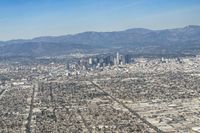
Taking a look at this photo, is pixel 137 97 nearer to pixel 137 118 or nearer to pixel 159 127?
pixel 137 118

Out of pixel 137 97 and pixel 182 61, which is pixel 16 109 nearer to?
pixel 137 97

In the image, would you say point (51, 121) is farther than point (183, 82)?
No

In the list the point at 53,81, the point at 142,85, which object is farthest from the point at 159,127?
the point at 53,81

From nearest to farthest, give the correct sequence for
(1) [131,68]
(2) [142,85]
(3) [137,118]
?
(3) [137,118]
(2) [142,85]
(1) [131,68]

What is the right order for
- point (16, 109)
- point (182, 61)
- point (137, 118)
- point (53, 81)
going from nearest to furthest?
point (137, 118), point (16, 109), point (53, 81), point (182, 61)

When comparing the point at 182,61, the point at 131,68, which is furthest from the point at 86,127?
the point at 182,61

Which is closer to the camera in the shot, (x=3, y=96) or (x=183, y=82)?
(x=3, y=96)

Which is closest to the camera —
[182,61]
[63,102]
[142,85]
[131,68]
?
[63,102]

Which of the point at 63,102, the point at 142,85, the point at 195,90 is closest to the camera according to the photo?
the point at 63,102
